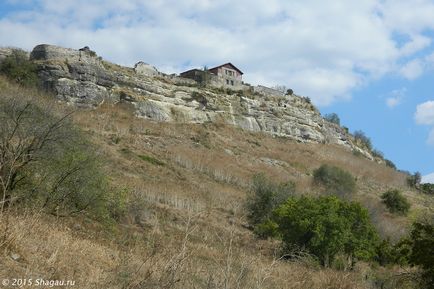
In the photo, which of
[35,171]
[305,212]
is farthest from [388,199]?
[35,171]

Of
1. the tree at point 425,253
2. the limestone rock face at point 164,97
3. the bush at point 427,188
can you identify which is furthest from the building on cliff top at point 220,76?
the tree at point 425,253

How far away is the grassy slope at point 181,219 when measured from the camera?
17.0ft

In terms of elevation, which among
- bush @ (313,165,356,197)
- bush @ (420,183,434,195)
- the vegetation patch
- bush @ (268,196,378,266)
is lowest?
bush @ (268,196,378,266)

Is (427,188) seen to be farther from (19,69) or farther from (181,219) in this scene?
(19,69)

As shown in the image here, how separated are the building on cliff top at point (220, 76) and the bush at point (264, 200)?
31.0 m

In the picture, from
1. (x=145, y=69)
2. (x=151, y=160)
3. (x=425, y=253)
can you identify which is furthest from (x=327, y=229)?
(x=145, y=69)

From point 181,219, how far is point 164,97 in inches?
1085

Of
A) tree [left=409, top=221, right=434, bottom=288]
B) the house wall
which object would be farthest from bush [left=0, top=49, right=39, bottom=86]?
tree [left=409, top=221, right=434, bottom=288]

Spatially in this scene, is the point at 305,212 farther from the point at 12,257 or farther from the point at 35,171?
the point at 12,257

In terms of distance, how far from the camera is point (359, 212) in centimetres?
2005

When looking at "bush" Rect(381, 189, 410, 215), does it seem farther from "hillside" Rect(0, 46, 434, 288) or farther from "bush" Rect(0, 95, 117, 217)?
"bush" Rect(0, 95, 117, 217)

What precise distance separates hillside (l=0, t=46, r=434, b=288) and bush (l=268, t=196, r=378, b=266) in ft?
2.70

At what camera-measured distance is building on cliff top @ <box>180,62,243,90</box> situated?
56375 millimetres

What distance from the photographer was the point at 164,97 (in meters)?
46.2
